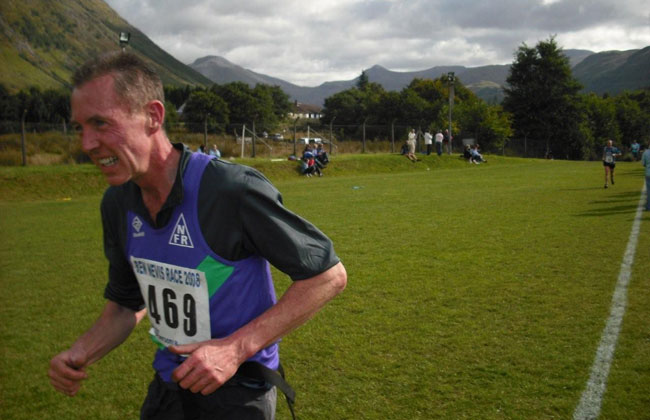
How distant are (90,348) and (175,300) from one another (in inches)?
18.8

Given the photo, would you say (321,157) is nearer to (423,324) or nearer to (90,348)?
(423,324)

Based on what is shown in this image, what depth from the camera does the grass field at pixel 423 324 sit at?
416cm

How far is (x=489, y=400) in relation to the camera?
4.07 m

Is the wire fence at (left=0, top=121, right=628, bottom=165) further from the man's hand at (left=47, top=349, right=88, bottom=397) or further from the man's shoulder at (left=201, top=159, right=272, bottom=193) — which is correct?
the man's shoulder at (left=201, top=159, right=272, bottom=193)

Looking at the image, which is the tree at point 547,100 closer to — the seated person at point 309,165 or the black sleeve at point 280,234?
the seated person at point 309,165

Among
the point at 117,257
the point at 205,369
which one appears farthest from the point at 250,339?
the point at 117,257

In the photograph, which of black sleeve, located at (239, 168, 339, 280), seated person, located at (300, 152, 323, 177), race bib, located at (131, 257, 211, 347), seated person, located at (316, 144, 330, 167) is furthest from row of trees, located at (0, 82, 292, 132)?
black sleeve, located at (239, 168, 339, 280)

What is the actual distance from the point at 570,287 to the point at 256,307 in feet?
20.3

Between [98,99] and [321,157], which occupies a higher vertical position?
[98,99]

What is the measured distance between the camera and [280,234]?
5.75ft

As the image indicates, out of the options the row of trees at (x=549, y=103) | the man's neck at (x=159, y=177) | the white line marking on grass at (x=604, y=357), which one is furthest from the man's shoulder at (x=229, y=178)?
the row of trees at (x=549, y=103)

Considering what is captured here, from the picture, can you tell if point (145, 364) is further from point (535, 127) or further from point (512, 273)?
point (535, 127)

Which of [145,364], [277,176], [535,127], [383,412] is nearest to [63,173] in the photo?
[277,176]

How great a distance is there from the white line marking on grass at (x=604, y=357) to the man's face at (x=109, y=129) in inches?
141
